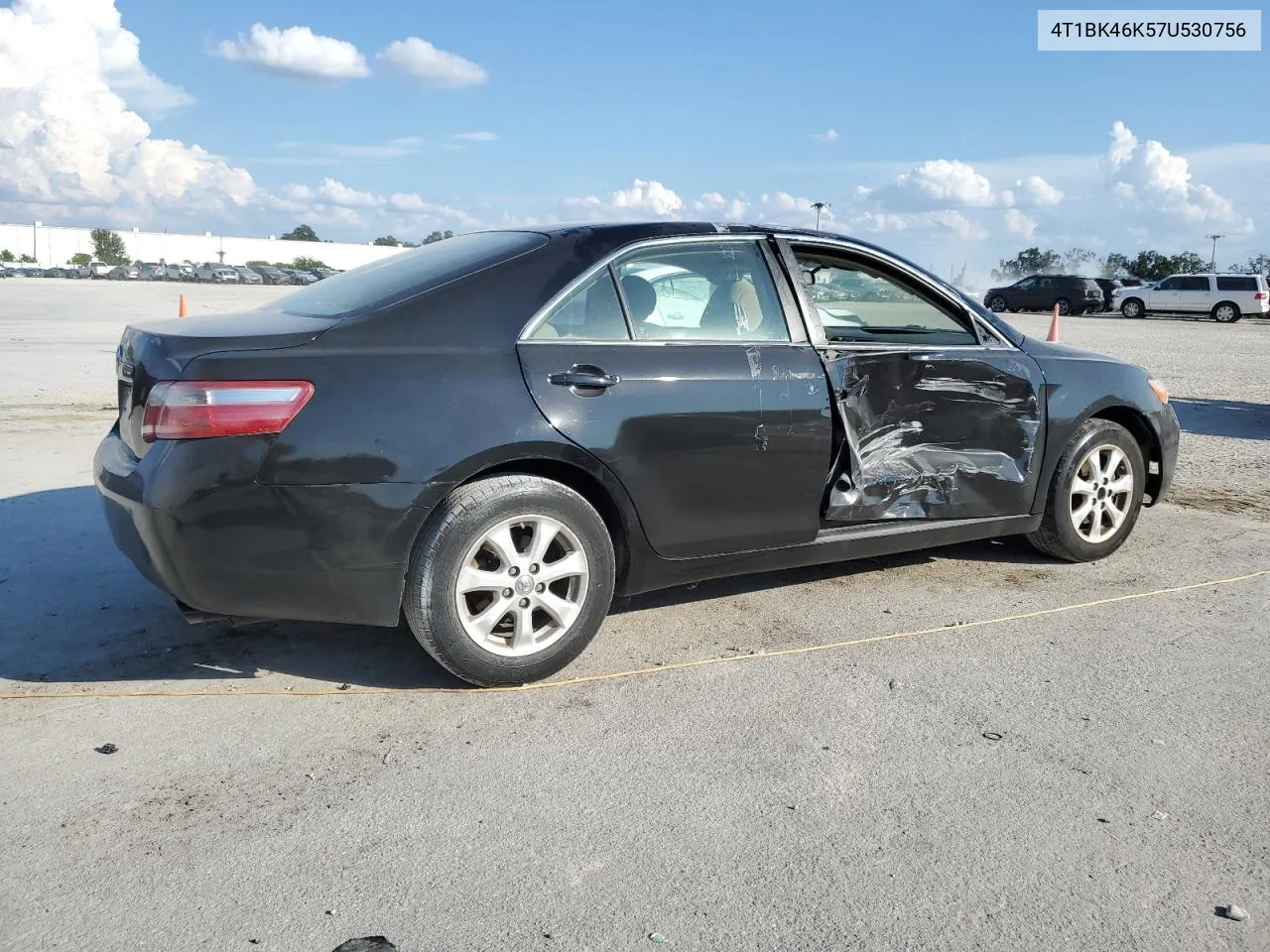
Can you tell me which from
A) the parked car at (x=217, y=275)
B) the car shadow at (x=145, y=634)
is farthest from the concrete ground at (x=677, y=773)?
the parked car at (x=217, y=275)

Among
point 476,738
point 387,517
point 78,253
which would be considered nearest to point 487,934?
point 476,738

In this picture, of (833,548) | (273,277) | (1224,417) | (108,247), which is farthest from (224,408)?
(108,247)

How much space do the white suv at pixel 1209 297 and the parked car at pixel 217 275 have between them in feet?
184

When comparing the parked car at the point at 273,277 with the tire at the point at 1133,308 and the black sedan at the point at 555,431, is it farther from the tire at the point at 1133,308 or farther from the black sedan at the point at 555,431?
the black sedan at the point at 555,431

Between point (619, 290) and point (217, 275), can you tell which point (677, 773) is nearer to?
point (619, 290)

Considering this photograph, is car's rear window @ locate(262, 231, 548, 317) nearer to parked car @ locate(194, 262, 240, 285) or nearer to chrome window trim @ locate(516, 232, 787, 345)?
chrome window trim @ locate(516, 232, 787, 345)

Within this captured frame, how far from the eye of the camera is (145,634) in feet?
14.0

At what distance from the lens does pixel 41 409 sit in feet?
31.4

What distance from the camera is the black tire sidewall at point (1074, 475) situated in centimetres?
519

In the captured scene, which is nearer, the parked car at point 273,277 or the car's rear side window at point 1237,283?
the car's rear side window at point 1237,283

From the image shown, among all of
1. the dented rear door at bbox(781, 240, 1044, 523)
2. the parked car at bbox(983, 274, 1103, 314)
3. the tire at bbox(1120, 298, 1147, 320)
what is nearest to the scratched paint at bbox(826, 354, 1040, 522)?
the dented rear door at bbox(781, 240, 1044, 523)

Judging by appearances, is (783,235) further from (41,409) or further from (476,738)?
(41,409)

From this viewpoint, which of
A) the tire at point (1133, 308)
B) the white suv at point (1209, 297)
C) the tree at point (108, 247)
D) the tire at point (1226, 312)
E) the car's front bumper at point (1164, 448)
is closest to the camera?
the car's front bumper at point (1164, 448)

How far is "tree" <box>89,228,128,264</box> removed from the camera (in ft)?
392
